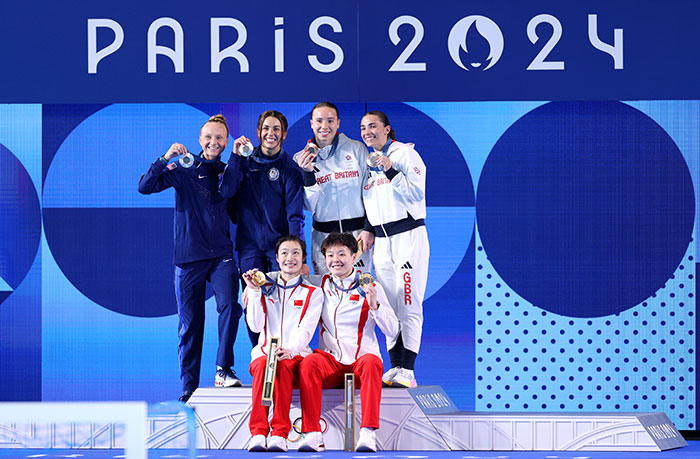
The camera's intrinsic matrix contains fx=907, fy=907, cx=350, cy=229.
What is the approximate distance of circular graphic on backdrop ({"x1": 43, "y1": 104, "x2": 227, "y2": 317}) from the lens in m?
7.17

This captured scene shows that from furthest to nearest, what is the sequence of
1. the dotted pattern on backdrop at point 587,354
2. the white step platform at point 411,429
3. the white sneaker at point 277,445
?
the dotted pattern on backdrop at point 587,354
the white step platform at point 411,429
the white sneaker at point 277,445

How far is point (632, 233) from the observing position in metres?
6.98

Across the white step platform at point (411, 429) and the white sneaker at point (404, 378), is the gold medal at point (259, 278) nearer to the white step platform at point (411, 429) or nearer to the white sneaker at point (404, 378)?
the white step platform at point (411, 429)

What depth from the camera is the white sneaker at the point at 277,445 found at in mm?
5273

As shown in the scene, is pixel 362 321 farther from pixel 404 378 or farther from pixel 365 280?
pixel 404 378

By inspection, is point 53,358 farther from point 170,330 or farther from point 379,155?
point 379,155

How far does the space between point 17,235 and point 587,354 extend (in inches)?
179

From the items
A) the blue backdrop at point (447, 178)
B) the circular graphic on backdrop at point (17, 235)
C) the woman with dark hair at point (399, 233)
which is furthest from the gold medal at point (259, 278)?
the circular graphic on backdrop at point (17, 235)

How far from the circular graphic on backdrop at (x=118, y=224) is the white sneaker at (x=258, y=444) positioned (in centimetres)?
211

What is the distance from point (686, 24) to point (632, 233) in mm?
1650

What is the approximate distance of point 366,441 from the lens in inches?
208

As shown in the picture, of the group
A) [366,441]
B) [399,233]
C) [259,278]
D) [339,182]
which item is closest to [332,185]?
[339,182]

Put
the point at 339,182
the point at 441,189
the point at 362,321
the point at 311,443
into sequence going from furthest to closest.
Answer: the point at 441,189
the point at 339,182
the point at 362,321
the point at 311,443

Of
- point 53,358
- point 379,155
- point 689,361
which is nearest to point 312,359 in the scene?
point 379,155
